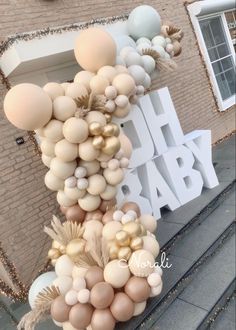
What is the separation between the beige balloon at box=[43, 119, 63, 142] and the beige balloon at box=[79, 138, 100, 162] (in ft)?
0.79

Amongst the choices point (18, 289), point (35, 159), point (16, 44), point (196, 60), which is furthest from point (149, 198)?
point (196, 60)

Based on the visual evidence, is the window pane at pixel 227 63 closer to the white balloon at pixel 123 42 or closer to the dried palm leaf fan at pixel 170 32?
the dried palm leaf fan at pixel 170 32

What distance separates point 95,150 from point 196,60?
4917mm

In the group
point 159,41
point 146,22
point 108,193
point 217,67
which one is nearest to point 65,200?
point 108,193

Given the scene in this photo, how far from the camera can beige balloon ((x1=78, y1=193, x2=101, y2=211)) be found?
3543 mm

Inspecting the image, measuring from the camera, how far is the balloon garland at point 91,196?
2971 millimetres

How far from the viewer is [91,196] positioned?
140 inches

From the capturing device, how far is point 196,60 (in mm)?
7289

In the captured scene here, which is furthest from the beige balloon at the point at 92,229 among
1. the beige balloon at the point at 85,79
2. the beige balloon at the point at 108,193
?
the beige balloon at the point at 85,79

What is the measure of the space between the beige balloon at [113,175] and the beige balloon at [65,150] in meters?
0.42

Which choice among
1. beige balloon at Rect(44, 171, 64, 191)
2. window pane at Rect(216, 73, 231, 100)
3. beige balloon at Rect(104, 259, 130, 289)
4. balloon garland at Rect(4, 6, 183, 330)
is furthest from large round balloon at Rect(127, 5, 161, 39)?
window pane at Rect(216, 73, 231, 100)

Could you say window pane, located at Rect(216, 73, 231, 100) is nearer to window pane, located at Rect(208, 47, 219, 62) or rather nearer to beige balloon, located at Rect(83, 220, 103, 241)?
window pane, located at Rect(208, 47, 219, 62)

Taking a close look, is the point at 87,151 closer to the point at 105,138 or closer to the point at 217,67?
the point at 105,138

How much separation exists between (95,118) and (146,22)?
1.86m
